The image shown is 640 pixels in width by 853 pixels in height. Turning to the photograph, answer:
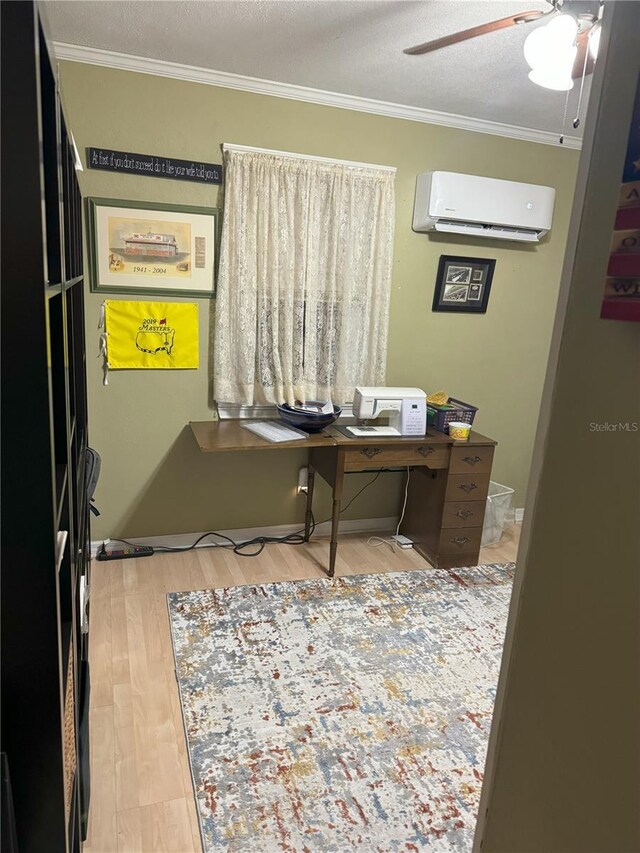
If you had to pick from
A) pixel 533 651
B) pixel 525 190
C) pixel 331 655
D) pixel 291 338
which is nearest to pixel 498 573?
pixel 331 655

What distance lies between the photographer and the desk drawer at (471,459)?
10.3 feet

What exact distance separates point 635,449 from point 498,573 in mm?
2773

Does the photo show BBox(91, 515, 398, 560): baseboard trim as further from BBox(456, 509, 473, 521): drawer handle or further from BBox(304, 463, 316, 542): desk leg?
BBox(456, 509, 473, 521): drawer handle

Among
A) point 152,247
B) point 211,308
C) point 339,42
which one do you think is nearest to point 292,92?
point 339,42

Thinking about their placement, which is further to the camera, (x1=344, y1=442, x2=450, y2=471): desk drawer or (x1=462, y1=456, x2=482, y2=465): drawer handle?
(x1=462, y1=456, x2=482, y2=465): drawer handle

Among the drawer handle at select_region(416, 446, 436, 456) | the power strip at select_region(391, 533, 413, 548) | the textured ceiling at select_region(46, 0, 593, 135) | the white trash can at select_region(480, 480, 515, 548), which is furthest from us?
the white trash can at select_region(480, 480, 515, 548)

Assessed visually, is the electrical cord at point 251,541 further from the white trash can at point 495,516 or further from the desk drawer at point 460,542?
the white trash can at point 495,516

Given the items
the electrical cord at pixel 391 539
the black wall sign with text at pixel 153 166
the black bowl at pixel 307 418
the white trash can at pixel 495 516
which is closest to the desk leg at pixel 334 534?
the black bowl at pixel 307 418

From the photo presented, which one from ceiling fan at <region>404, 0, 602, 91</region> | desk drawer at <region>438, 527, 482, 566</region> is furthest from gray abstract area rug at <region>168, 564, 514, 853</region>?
ceiling fan at <region>404, 0, 602, 91</region>

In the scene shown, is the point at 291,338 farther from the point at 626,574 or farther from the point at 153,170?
the point at 626,574

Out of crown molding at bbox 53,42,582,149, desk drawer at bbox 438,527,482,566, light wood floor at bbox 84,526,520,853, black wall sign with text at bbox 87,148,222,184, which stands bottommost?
light wood floor at bbox 84,526,520,853

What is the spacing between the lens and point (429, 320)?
354 cm

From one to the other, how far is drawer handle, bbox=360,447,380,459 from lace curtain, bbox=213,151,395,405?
1.58ft

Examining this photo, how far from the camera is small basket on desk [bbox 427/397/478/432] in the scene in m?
3.25
